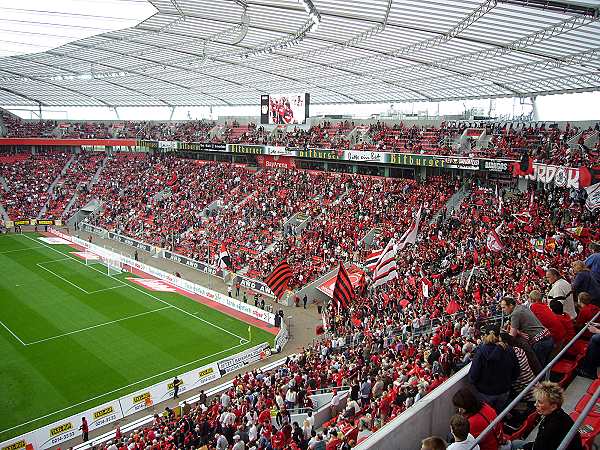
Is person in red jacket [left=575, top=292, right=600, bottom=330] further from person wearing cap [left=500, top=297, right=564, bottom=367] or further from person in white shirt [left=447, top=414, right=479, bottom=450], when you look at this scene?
person in white shirt [left=447, top=414, right=479, bottom=450]

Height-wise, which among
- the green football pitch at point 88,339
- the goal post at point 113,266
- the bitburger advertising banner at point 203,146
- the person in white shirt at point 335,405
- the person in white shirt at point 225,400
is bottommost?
the green football pitch at point 88,339

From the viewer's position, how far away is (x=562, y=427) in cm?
425

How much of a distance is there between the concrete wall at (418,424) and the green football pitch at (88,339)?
16.6 meters

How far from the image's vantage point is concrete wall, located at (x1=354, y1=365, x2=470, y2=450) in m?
5.59

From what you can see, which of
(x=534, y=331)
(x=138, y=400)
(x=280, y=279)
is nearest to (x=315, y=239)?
(x=280, y=279)

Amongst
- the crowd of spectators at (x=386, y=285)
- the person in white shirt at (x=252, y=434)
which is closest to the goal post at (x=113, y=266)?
the crowd of spectators at (x=386, y=285)

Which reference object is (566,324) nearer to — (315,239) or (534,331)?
(534,331)

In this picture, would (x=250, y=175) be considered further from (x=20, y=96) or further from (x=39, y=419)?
(x=20, y=96)

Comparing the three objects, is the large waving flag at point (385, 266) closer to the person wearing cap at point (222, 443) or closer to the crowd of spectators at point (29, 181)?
the person wearing cap at point (222, 443)

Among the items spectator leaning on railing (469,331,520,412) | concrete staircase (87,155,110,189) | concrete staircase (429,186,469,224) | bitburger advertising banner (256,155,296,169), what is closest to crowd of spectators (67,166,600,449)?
spectator leaning on railing (469,331,520,412)

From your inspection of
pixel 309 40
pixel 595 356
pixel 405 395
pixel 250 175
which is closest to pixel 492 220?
pixel 309 40

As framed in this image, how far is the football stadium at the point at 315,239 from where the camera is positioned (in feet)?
30.7

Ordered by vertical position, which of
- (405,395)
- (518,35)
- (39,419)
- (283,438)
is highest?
(518,35)

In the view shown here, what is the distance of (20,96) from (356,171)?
52.7 metres
